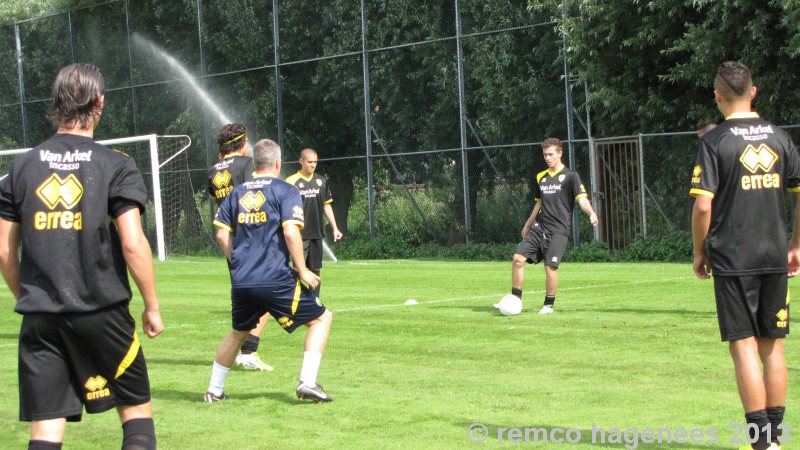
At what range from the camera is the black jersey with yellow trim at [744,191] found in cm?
576

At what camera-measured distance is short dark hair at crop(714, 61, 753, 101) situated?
579 centimetres

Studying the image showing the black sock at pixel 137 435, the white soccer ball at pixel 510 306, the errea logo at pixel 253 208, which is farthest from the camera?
the white soccer ball at pixel 510 306

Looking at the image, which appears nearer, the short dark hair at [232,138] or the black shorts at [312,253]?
the short dark hair at [232,138]

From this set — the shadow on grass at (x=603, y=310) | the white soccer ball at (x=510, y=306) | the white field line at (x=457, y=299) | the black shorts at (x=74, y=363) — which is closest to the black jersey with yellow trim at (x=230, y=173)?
the white field line at (x=457, y=299)

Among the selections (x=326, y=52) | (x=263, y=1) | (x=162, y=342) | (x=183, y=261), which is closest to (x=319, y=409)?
(x=162, y=342)

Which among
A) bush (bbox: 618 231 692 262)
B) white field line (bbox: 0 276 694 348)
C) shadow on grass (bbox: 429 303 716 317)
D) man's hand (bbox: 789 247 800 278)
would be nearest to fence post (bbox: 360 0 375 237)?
bush (bbox: 618 231 692 262)

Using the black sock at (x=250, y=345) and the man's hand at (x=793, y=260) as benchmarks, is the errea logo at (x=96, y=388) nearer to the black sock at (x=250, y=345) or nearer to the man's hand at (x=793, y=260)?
the man's hand at (x=793, y=260)

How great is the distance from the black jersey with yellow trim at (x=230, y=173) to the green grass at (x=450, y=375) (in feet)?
5.18

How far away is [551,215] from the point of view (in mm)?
13336

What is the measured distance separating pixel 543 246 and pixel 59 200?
909 cm

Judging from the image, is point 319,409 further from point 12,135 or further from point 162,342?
point 12,135

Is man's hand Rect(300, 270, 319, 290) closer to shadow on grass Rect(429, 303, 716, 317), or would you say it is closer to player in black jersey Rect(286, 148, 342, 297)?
player in black jersey Rect(286, 148, 342, 297)

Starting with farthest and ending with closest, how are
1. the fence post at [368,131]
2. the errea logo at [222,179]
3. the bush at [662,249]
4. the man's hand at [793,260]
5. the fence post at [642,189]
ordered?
1. the fence post at [368,131]
2. the fence post at [642,189]
3. the bush at [662,249]
4. the errea logo at [222,179]
5. the man's hand at [793,260]

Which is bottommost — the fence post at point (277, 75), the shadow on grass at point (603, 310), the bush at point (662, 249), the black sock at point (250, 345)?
the bush at point (662, 249)
